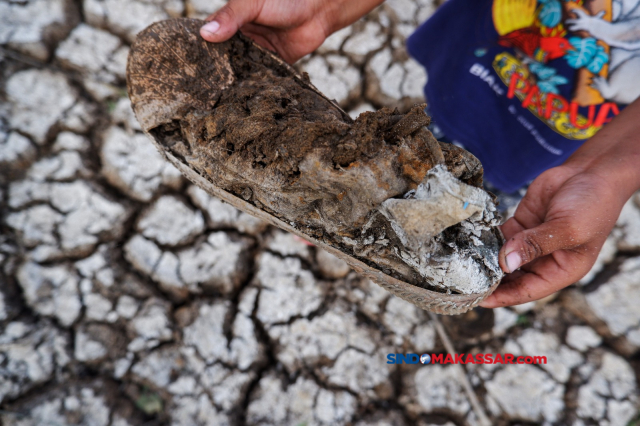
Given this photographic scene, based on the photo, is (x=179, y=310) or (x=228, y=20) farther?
(x=179, y=310)

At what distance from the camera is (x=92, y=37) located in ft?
7.61

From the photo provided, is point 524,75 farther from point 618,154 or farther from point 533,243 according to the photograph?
point 533,243

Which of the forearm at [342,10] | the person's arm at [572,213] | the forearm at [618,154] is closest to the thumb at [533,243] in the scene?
the person's arm at [572,213]

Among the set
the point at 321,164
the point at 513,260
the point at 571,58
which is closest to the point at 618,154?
the point at 571,58

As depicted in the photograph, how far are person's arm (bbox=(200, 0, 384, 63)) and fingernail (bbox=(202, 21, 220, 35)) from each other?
0.32 ft

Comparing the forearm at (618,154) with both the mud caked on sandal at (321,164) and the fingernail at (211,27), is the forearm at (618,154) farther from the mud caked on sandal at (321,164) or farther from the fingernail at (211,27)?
the fingernail at (211,27)

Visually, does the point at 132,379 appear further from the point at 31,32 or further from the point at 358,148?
the point at 31,32

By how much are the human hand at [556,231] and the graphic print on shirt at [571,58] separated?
36cm

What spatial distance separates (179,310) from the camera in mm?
2146

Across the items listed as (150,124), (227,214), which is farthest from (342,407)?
(150,124)

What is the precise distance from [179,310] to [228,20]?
154 centimetres

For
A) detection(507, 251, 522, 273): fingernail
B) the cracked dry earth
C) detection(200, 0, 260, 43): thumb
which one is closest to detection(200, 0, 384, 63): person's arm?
detection(200, 0, 260, 43): thumb

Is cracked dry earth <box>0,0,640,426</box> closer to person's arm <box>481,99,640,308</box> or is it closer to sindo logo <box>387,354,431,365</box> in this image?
sindo logo <box>387,354,431,365</box>

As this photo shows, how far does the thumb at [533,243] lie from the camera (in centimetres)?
132
